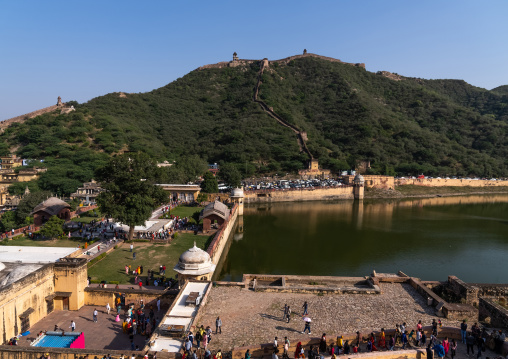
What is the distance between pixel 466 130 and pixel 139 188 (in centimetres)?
9242

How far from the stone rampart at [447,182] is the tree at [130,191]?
53.5 m

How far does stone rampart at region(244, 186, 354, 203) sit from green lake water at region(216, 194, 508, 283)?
2.34m

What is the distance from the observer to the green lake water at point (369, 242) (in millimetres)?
24156

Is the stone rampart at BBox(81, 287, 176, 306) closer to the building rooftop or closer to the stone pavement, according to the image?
the stone pavement

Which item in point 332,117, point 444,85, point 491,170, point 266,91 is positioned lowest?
point 491,170

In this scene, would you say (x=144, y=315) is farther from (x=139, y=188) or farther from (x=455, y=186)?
(x=455, y=186)

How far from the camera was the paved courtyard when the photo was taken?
11.8m

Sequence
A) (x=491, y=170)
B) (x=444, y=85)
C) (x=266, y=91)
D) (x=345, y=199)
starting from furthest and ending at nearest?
(x=444, y=85), (x=266, y=91), (x=491, y=170), (x=345, y=199)

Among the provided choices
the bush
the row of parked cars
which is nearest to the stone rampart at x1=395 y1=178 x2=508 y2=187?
the row of parked cars

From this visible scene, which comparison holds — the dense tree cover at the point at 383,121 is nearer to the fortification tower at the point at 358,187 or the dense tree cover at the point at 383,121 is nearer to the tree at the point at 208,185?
the fortification tower at the point at 358,187

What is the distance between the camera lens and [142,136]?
7225cm

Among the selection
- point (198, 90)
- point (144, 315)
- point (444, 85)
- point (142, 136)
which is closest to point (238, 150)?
point (142, 136)

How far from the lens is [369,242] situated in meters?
31.5

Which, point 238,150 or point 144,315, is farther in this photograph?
point 238,150
